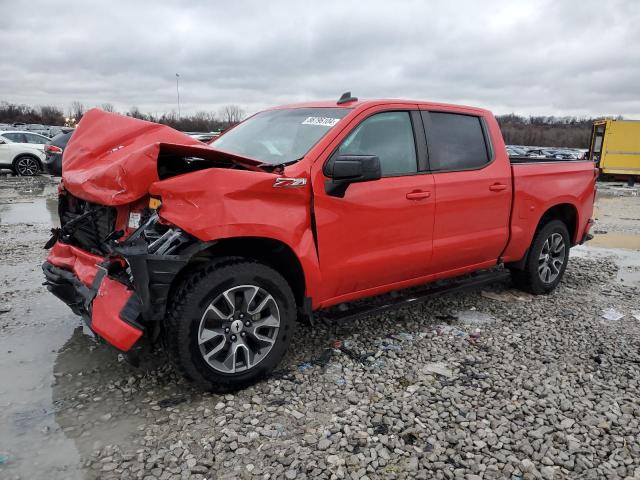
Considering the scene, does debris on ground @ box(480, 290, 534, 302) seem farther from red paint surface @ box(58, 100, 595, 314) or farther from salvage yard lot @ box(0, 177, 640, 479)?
red paint surface @ box(58, 100, 595, 314)

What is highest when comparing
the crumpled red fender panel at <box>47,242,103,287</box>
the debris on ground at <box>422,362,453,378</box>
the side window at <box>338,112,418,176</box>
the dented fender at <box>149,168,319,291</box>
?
the side window at <box>338,112,418,176</box>

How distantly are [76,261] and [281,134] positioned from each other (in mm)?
1756

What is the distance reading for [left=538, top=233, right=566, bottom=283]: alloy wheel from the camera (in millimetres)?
5113

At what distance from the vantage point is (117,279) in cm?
288

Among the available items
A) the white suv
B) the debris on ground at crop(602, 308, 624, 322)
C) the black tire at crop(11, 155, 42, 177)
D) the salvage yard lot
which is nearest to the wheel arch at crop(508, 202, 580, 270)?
the salvage yard lot

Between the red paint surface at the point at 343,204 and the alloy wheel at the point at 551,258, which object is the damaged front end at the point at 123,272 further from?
the alloy wheel at the point at 551,258


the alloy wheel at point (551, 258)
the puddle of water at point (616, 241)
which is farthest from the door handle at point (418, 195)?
the puddle of water at point (616, 241)

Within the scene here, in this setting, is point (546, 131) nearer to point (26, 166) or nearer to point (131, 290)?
point (26, 166)

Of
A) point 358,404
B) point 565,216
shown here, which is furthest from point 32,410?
point 565,216

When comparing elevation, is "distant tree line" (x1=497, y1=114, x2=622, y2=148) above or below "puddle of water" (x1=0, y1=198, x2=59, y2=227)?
above

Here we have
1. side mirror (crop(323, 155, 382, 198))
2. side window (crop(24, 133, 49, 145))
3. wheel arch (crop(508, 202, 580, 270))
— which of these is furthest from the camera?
side window (crop(24, 133, 49, 145))

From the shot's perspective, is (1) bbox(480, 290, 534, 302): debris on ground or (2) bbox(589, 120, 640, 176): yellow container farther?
(2) bbox(589, 120, 640, 176): yellow container

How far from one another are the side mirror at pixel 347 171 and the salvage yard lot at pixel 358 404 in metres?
1.29

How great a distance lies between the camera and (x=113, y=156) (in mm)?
3221
